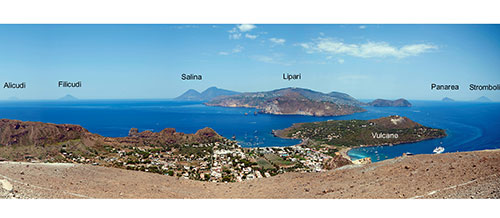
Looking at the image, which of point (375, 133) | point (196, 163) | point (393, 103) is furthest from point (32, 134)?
point (393, 103)

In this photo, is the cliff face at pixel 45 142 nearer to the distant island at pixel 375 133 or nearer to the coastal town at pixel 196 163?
the coastal town at pixel 196 163

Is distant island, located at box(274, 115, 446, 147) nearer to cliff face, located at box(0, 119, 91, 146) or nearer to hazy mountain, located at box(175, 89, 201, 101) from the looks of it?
cliff face, located at box(0, 119, 91, 146)

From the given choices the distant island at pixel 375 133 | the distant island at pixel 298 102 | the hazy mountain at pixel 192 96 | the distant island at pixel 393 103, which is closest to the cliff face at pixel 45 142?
the distant island at pixel 375 133

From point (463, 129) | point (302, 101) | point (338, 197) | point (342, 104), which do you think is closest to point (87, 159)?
point (338, 197)

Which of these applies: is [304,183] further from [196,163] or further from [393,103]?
[393,103]

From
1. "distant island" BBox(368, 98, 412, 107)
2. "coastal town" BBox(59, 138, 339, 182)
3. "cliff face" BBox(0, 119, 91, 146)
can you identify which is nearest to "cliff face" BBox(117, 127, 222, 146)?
"coastal town" BBox(59, 138, 339, 182)

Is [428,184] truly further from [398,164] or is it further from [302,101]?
[302,101]
